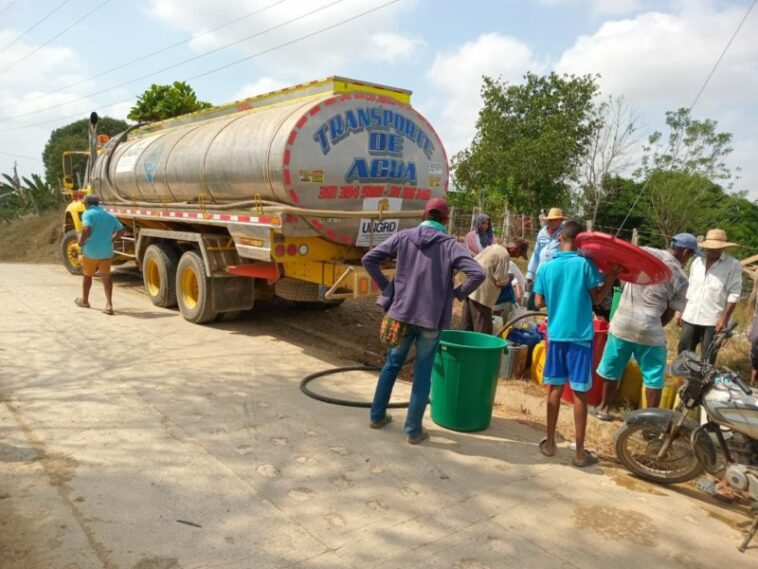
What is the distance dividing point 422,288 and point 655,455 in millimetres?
1952

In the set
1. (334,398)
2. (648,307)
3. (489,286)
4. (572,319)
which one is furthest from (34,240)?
(648,307)

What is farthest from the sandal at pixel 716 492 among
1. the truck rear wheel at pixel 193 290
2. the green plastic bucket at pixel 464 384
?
the truck rear wheel at pixel 193 290

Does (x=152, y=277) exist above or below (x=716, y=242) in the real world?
below

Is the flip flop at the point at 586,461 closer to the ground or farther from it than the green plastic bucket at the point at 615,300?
closer to the ground

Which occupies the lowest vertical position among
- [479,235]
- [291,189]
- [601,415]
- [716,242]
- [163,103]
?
[601,415]

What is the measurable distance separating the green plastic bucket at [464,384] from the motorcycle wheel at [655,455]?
3.25 ft

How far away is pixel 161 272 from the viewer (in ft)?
27.3

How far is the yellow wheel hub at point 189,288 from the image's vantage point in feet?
25.6

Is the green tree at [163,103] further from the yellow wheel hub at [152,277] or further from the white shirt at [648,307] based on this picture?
the white shirt at [648,307]

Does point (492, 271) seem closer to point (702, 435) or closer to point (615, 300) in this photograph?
point (615, 300)

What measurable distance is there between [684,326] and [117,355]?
19.1 feet

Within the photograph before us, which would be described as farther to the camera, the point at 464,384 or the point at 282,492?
the point at 464,384

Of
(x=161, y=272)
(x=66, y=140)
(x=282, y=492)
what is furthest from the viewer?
(x=66, y=140)

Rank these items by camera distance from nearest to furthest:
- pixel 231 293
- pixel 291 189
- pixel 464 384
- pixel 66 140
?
pixel 464 384 → pixel 291 189 → pixel 231 293 → pixel 66 140
